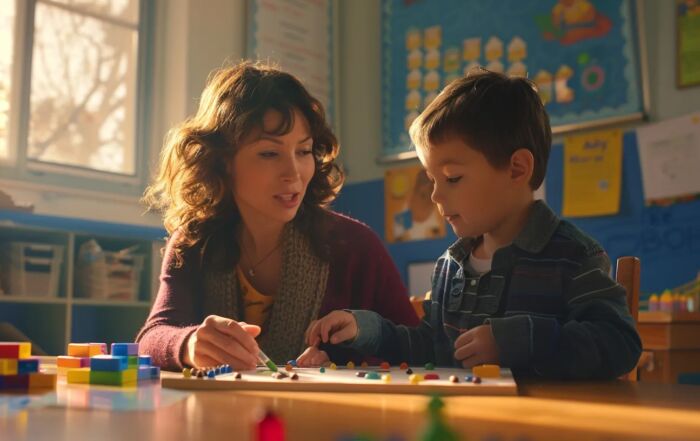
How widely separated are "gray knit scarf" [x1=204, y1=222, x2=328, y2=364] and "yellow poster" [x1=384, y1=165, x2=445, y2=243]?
196 cm

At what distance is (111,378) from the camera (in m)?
0.71

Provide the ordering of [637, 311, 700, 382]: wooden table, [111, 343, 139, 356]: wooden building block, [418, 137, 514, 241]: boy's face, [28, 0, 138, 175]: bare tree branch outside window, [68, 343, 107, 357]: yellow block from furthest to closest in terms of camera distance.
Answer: [28, 0, 138, 175]: bare tree branch outside window → [637, 311, 700, 382]: wooden table → [418, 137, 514, 241]: boy's face → [68, 343, 107, 357]: yellow block → [111, 343, 139, 356]: wooden building block

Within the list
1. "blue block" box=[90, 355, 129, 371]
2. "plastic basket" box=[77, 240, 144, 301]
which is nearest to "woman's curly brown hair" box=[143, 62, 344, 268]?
"blue block" box=[90, 355, 129, 371]

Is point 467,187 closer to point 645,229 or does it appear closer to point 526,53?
point 645,229

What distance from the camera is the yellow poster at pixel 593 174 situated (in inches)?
112

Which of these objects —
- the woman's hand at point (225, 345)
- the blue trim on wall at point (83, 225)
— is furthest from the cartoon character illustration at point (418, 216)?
the woman's hand at point (225, 345)

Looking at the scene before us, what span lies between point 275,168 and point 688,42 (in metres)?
1.99

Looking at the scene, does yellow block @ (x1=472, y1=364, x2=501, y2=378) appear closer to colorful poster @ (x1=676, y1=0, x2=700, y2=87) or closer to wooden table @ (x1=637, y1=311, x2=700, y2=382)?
wooden table @ (x1=637, y1=311, x2=700, y2=382)

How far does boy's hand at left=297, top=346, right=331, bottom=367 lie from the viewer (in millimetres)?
977

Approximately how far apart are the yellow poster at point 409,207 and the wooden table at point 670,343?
1.26 metres

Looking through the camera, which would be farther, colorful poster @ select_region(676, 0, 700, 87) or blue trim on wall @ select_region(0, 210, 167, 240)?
colorful poster @ select_region(676, 0, 700, 87)

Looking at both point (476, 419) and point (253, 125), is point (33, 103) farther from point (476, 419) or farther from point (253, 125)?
point (476, 419)

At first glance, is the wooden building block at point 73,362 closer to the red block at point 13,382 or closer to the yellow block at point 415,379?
the red block at point 13,382

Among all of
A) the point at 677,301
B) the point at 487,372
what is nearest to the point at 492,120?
the point at 487,372
